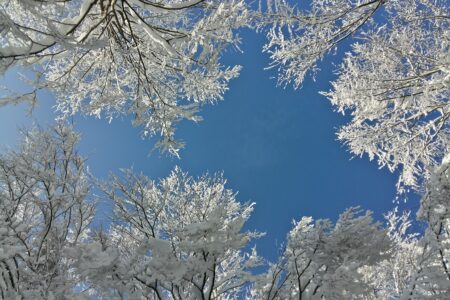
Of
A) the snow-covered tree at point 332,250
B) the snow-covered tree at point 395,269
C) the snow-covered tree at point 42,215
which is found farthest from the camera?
the snow-covered tree at point 395,269

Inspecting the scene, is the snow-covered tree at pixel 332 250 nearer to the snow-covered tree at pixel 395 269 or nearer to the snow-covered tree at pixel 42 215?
the snow-covered tree at pixel 42 215

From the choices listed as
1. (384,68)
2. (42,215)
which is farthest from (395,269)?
Result: (42,215)

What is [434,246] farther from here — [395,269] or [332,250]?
[395,269]

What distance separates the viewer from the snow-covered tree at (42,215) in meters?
3.99

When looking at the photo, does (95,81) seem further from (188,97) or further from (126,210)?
(126,210)

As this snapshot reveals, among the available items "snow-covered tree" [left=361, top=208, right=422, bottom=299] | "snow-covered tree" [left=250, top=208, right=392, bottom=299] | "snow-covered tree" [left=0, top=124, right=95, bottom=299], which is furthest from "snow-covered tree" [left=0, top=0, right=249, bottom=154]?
"snow-covered tree" [left=361, top=208, right=422, bottom=299]

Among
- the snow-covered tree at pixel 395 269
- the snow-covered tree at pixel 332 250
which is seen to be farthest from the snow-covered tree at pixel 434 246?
the snow-covered tree at pixel 395 269

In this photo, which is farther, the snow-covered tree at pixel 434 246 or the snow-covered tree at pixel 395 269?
the snow-covered tree at pixel 395 269

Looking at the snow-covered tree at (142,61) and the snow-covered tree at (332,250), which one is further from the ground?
the snow-covered tree at (142,61)

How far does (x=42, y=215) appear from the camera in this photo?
20.1 feet

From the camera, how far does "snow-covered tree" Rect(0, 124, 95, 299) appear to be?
157 inches

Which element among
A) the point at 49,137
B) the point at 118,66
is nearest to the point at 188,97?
the point at 118,66

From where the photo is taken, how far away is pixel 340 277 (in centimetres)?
302

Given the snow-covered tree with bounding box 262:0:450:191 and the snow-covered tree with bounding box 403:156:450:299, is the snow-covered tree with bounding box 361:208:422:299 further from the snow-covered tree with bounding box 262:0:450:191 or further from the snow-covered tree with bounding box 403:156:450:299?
the snow-covered tree with bounding box 403:156:450:299
